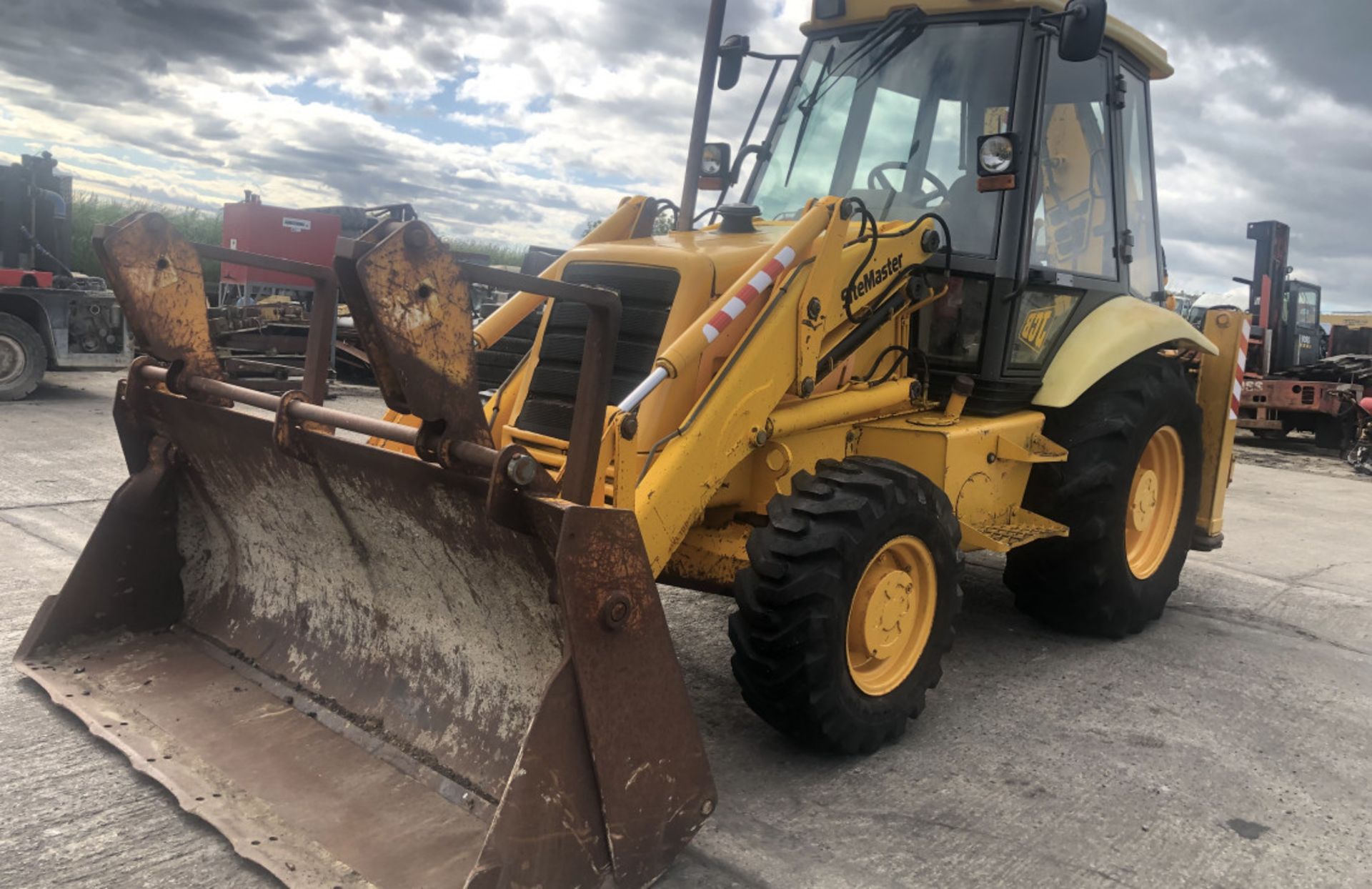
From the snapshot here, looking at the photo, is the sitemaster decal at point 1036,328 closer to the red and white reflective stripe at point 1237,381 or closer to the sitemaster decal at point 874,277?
the sitemaster decal at point 874,277

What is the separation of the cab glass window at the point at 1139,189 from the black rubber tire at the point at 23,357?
11113 mm

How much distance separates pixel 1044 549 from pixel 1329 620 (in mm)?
2036

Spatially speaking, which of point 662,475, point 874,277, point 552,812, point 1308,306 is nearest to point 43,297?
point 874,277

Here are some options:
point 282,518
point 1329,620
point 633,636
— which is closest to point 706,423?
point 633,636

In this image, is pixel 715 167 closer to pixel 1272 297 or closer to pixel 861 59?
pixel 861 59

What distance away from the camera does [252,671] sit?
3.69 meters

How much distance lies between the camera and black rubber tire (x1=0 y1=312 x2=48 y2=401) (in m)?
11.4

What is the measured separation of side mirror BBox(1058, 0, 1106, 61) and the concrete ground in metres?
2.54

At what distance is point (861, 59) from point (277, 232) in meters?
17.3

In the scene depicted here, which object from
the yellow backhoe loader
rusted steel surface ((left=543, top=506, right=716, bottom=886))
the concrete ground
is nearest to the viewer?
rusted steel surface ((left=543, top=506, right=716, bottom=886))

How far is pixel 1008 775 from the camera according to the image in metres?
3.56

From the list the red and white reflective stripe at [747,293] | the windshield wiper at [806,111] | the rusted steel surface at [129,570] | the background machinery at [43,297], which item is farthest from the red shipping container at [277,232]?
the red and white reflective stripe at [747,293]

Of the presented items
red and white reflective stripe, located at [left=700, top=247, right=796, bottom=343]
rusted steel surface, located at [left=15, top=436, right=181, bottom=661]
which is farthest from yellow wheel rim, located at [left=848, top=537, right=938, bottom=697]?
rusted steel surface, located at [left=15, top=436, right=181, bottom=661]

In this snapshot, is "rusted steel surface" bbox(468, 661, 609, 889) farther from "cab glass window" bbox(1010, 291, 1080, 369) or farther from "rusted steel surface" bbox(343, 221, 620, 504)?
"cab glass window" bbox(1010, 291, 1080, 369)
